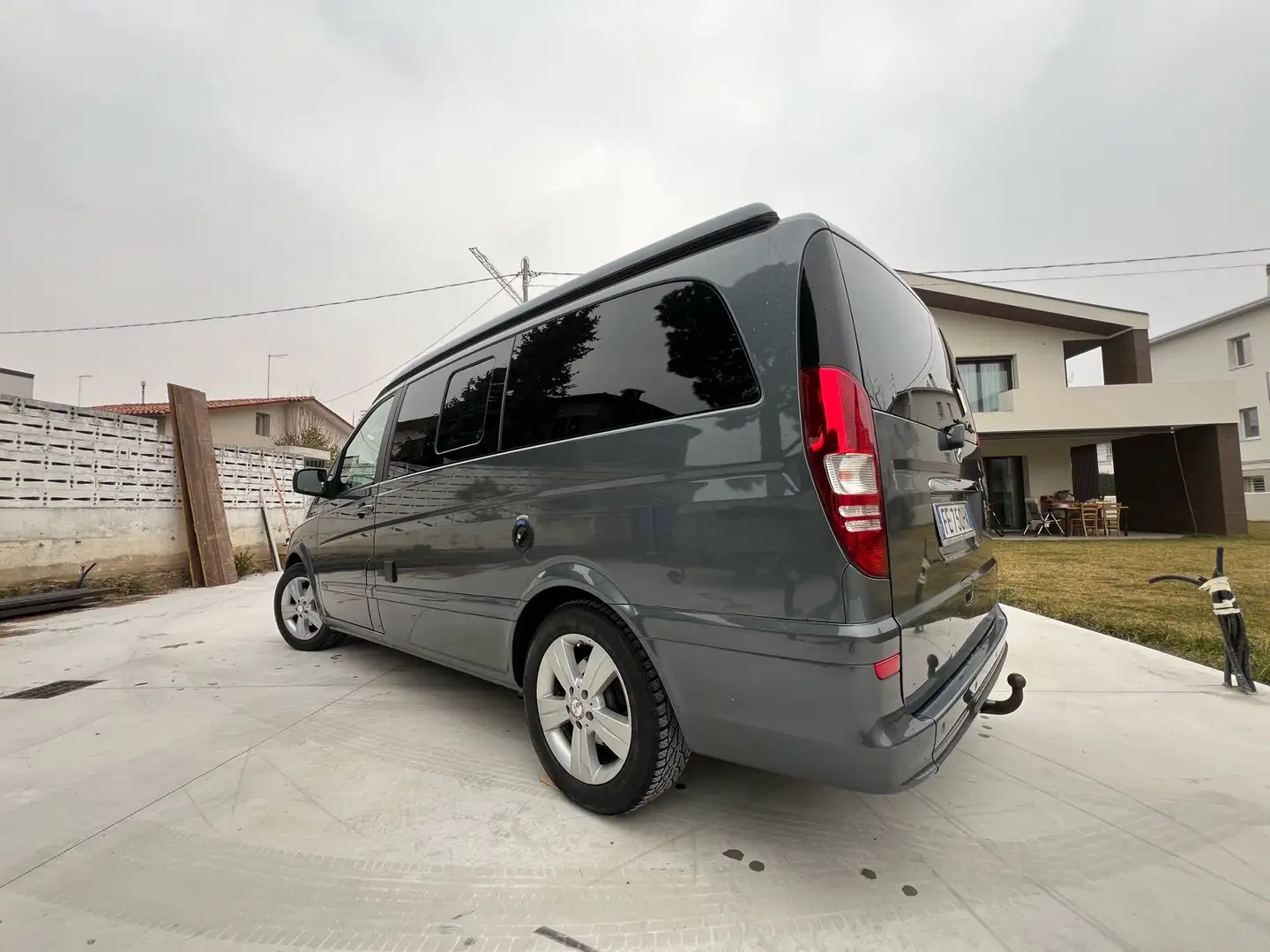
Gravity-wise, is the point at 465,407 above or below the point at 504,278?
below

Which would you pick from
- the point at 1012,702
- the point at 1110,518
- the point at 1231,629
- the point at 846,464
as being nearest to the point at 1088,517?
the point at 1110,518

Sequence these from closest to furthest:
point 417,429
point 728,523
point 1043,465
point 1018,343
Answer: point 728,523, point 417,429, point 1018,343, point 1043,465

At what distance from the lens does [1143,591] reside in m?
5.80

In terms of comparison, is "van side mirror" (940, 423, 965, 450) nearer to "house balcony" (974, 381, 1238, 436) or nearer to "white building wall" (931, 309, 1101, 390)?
"house balcony" (974, 381, 1238, 436)

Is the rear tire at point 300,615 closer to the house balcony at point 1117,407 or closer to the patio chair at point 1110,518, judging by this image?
the house balcony at point 1117,407

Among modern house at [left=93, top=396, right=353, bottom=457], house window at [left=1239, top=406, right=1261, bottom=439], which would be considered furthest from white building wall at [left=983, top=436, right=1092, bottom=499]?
modern house at [left=93, top=396, right=353, bottom=457]

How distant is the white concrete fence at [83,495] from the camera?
596 centimetres

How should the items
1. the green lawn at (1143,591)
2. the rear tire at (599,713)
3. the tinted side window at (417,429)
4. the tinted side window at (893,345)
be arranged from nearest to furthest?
the tinted side window at (893,345) → the rear tire at (599,713) → the tinted side window at (417,429) → the green lawn at (1143,591)

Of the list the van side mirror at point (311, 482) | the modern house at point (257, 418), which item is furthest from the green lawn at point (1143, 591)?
the modern house at point (257, 418)

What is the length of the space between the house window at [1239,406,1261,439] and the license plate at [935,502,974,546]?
3006cm

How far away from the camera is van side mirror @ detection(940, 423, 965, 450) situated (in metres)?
1.81

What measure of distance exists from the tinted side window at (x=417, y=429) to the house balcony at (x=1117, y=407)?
12.9 metres

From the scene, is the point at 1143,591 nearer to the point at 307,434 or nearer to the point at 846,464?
the point at 846,464

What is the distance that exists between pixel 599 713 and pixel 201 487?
8508mm
